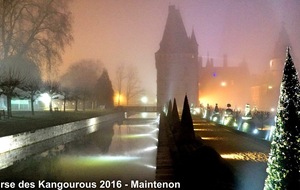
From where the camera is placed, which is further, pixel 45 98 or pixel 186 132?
pixel 45 98

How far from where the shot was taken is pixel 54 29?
125 ft

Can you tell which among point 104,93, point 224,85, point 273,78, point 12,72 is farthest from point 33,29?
point 224,85

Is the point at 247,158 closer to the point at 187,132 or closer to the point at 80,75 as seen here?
the point at 187,132

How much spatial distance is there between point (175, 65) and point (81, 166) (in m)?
69.1

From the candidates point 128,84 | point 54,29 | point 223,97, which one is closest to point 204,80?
point 223,97

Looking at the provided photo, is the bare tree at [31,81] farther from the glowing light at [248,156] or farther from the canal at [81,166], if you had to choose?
the glowing light at [248,156]

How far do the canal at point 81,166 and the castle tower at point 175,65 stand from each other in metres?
57.2

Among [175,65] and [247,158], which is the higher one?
[175,65]

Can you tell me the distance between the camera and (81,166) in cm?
1869

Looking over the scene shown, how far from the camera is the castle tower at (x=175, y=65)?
281ft

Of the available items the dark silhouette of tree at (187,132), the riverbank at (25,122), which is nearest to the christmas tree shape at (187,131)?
the dark silhouette of tree at (187,132)

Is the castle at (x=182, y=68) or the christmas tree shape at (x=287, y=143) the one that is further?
the castle at (x=182, y=68)

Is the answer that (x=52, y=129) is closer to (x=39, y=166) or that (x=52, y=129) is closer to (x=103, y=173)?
(x=39, y=166)

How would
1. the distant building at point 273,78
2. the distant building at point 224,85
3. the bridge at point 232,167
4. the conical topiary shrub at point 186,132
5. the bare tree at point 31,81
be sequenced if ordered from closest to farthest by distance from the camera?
1. the bridge at point 232,167
2. the conical topiary shrub at point 186,132
3. the bare tree at point 31,81
4. the distant building at point 273,78
5. the distant building at point 224,85
